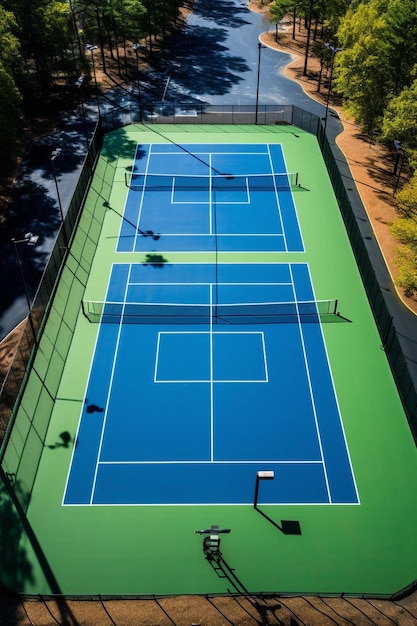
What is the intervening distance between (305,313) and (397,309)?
5508 millimetres

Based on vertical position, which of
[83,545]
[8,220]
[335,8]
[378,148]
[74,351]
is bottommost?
[83,545]

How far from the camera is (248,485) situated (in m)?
26.9

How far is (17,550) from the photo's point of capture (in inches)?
961

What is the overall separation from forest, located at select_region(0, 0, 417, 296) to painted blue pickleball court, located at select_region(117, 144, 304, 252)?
7649 mm

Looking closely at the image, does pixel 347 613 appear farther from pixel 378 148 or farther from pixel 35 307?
pixel 378 148

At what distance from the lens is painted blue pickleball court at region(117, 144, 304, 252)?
133 ft

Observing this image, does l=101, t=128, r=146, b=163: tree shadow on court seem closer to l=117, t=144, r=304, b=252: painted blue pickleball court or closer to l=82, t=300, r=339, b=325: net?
l=117, t=144, r=304, b=252: painted blue pickleball court

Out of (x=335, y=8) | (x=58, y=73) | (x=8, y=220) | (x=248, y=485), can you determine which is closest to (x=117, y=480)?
(x=248, y=485)

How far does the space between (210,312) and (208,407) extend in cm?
705

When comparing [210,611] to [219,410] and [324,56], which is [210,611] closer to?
[219,410]

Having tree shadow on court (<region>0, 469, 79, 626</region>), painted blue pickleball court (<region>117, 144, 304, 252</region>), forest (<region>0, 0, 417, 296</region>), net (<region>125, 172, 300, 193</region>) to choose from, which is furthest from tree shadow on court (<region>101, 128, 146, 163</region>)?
tree shadow on court (<region>0, 469, 79, 626</region>)

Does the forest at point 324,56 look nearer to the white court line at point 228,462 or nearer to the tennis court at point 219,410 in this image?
the tennis court at point 219,410

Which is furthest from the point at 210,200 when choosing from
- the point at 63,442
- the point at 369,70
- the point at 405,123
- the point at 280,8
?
the point at 280,8

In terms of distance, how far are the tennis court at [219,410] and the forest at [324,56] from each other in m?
6.39
